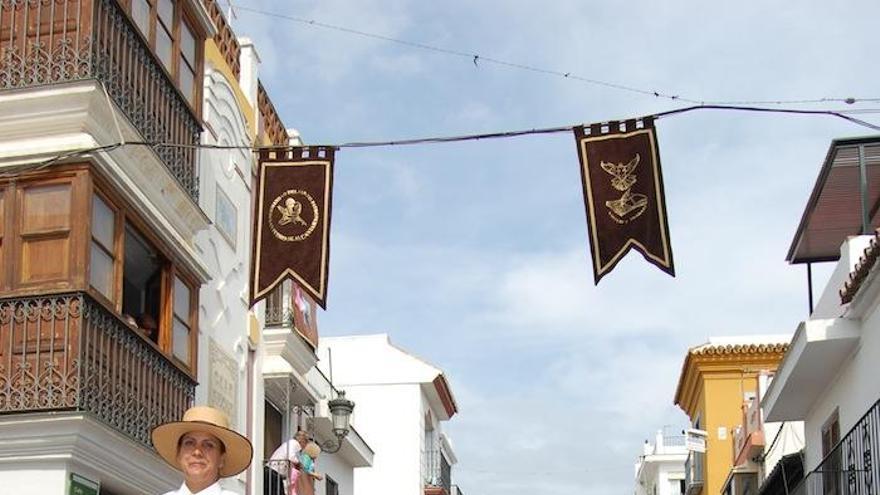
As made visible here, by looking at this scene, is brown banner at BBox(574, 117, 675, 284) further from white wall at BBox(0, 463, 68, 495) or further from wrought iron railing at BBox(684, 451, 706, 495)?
wrought iron railing at BBox(684, 451, 706, 495)

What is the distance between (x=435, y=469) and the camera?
1457 inches

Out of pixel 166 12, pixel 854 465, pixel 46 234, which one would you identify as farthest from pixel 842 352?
pixel 46 234

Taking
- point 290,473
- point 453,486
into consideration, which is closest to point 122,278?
point 290,473

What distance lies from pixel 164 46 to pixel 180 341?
8.78ft

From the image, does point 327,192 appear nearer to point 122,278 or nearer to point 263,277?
point 263,277

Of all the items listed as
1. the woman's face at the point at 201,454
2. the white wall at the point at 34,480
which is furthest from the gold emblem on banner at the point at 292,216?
the woman's face at the point at 201,454

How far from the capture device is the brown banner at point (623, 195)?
39.9 feet

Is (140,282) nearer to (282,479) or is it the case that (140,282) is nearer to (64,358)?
(64,358)

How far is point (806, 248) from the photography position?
1858 centimetres

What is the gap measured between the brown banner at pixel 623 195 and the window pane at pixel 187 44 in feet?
15.0

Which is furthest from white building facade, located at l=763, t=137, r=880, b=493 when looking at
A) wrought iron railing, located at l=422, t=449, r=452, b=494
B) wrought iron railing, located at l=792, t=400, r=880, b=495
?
wrought iron railing, located at l=422, t=449, r=452, b=494

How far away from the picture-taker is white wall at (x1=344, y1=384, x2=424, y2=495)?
115 feet

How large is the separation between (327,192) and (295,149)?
0.47 m

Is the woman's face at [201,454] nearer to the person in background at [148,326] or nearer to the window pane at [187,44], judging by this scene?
the person in background at [148,326]
